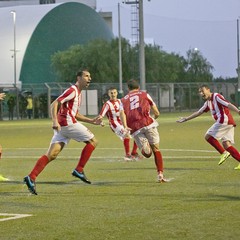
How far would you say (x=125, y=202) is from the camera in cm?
1320

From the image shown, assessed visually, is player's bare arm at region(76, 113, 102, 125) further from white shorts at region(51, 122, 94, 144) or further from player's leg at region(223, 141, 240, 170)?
player's leg at region(223, 141, 240, 170)

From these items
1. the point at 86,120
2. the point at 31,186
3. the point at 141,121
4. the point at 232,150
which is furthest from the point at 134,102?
the point at 31,186

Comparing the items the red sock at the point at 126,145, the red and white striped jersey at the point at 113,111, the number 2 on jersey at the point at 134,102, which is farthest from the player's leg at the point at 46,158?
the red and white striped jersey at the point at 113,111

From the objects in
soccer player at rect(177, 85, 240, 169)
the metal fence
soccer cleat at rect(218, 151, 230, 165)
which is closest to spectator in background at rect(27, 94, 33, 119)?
the metal fence

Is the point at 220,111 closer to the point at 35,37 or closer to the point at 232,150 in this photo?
the point at 232,150

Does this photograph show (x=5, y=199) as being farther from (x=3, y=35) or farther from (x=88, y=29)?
(x=88, y=29)

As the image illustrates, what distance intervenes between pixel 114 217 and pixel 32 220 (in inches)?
41.1

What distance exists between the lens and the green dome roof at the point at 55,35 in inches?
4018

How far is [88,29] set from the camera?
110 m

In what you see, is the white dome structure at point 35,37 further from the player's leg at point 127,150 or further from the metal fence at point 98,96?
the player's leg at point 127,150

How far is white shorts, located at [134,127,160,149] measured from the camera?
1656 cm

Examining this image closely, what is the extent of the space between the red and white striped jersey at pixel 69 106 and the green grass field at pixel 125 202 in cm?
115

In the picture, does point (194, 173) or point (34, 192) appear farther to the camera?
point (194, 173)

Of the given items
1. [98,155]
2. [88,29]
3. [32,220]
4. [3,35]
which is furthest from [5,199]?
[88,29]
